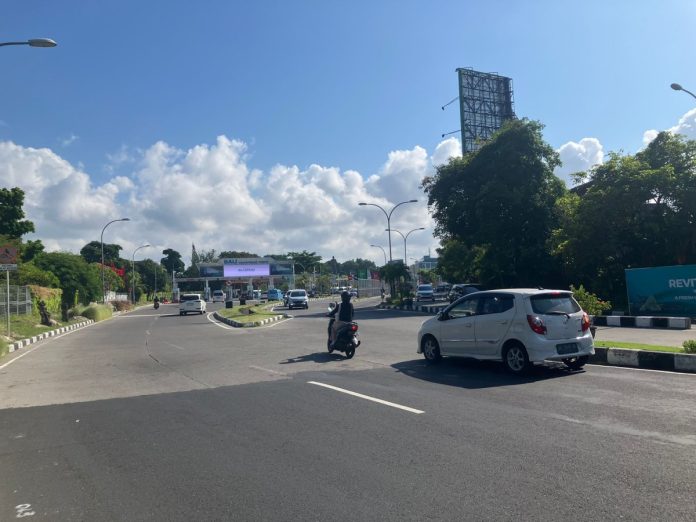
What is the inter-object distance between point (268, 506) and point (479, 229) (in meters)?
32.9

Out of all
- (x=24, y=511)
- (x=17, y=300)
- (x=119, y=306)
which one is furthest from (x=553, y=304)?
(x=119, y=306)

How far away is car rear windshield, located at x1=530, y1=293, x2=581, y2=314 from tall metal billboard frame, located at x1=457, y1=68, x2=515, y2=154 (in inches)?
1484

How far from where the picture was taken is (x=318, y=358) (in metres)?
13.7

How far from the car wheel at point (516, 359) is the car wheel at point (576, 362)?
0.93m

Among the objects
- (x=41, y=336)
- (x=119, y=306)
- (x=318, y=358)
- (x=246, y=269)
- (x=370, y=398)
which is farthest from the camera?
(x=246, y=269)

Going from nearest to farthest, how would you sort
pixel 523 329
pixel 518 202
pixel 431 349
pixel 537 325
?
pixel 537 325 < pixel 523 329 < pixel 431 349 < pixel 518 202

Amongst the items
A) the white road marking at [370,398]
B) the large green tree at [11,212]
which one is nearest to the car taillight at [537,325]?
the white road marking at [370,398]

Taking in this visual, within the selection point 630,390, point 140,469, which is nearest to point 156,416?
point 140,469

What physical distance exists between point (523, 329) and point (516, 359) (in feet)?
1.95

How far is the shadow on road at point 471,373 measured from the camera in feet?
31.4

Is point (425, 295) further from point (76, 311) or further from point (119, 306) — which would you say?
point (119, 306)

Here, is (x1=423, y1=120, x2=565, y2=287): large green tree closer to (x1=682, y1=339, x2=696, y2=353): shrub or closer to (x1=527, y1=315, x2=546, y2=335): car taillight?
(x1=682, y1=339, x2=696, y2=353): shrub

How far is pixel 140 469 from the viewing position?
5.57m

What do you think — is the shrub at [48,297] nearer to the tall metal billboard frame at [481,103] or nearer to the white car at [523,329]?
the white car at [523,329]
